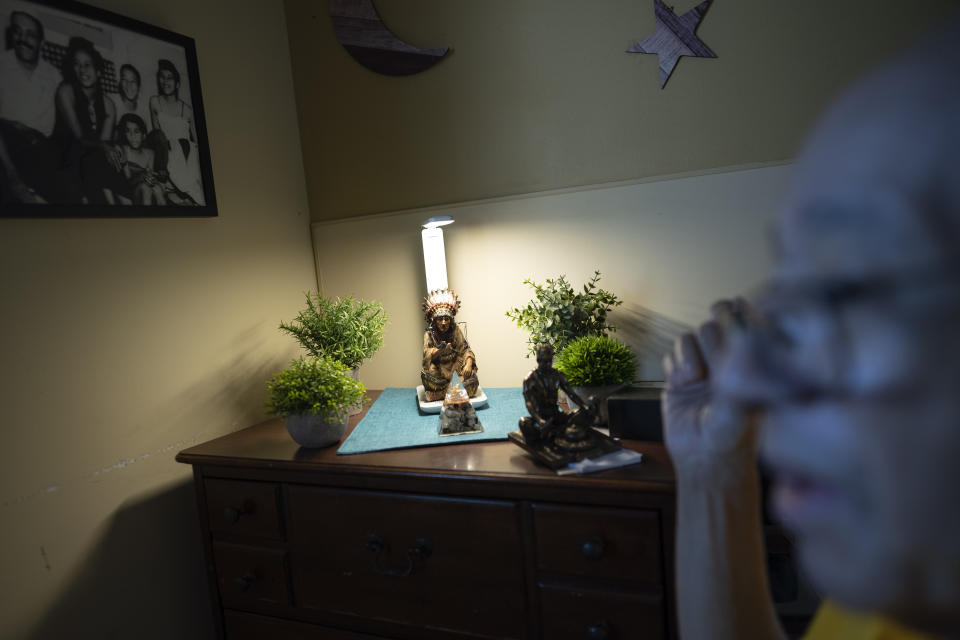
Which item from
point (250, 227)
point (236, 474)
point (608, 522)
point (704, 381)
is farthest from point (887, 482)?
point (250, 227)

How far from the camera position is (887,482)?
0.81 ft

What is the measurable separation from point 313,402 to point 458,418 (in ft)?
1.13

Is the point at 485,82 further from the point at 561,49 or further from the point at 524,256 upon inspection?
the point at 524,256

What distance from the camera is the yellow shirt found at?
442 mm

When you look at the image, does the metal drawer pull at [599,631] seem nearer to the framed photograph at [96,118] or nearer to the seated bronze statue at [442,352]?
the seated bronze statue at [442,352]

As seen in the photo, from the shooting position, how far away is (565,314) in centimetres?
150

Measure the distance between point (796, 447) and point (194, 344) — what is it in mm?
1656

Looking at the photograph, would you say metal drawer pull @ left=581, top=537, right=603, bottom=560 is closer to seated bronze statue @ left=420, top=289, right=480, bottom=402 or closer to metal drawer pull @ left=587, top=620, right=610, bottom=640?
metal drawer pull @ left=587, top=620, right=610, bottom=640

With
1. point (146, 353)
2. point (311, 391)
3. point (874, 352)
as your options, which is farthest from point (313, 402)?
point (874, 352)

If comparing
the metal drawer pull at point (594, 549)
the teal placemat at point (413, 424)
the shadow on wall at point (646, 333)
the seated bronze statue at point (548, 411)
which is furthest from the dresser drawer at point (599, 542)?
the shadow on wall at point (646, 333)

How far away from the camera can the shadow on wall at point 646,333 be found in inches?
62.1

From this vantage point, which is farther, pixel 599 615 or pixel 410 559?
pixel 410 559

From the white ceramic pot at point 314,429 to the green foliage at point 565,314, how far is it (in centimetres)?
58

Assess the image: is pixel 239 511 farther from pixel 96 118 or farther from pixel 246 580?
pixel 96 118
